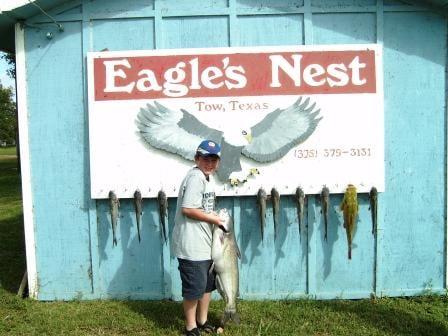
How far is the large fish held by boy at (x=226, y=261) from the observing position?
4.92 meters

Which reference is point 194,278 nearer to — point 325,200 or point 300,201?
point 300,201

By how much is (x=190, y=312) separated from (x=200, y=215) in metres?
1.03

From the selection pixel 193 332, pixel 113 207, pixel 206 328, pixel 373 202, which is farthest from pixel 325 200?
pixel 113 207

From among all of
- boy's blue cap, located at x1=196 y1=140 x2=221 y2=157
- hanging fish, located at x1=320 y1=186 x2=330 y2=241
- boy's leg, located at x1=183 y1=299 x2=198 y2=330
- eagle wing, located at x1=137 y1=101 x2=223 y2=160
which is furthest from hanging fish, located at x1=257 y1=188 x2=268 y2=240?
boy's leg, located at x1=183 y1=299 x2=198 y2=330

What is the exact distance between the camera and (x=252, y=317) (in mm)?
5566

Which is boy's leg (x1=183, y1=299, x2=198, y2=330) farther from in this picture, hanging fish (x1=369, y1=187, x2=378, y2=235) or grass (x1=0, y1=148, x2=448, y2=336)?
hanging fish (x1=369, y1=187, x2=378, y2=235)

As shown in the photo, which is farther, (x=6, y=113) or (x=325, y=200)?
(x=6, y=113)

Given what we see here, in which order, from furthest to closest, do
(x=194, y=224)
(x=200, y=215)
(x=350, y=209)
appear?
(x=350, y=209), (x=194, y=224), (x=200, y=215)

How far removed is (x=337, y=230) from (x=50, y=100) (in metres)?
3.91

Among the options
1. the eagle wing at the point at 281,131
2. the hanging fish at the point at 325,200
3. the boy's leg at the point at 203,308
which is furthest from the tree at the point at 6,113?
the boy's leg at the point at 203,308

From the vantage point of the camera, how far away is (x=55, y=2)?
584cm

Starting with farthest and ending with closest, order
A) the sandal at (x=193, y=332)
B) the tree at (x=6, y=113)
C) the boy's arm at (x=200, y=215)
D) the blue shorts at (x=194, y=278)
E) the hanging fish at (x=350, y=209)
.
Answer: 1. the tree at (x=6, y=113)
2. the hanging fish at (x=350, y=209)
3. the sandal at (x=193, y=332)
4. the blue shorts at (x=194, y=278)
5. the boy's arm at (x=200, y=215)

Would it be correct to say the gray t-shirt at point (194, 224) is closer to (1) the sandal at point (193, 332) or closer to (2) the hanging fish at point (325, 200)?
(1) the sandal at point (193, 332)

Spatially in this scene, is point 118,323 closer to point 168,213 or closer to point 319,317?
point 168,213
